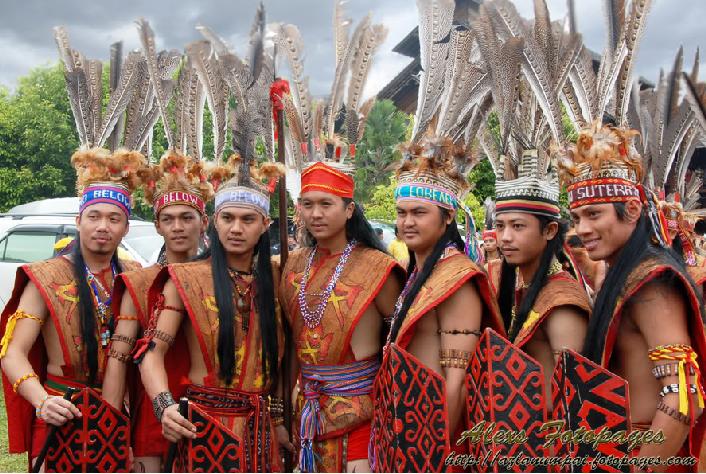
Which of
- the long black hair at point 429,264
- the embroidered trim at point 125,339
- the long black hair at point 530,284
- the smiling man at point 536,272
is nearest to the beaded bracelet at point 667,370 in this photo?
the smiling man at point 536,272

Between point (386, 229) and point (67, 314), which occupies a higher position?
point (386, 229)

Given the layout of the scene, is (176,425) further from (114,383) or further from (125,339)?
(125,339)

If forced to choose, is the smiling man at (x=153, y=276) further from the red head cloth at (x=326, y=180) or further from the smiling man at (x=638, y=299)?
the smiling man at (x=638, y=299)

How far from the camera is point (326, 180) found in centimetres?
336

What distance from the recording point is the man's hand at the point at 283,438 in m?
3.29

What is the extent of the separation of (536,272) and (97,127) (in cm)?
278

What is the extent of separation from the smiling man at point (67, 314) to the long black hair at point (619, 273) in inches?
90.5

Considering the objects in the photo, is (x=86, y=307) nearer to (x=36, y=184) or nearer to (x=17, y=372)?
(x=17, y=372)

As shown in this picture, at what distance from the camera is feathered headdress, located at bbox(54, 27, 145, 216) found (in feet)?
11.7

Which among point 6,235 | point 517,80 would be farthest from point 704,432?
point 6,235

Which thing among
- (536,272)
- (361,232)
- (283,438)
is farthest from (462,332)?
(283,438)

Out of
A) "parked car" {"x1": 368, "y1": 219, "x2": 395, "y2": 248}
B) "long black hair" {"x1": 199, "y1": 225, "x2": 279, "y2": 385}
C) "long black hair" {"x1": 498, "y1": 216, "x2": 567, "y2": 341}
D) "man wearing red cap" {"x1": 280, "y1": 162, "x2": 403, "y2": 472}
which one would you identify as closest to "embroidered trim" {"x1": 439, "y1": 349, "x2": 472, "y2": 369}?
"long black hair" {"x1": 498, "y1": 216, "x2": 567, "y2": 341}

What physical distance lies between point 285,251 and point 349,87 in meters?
1.00

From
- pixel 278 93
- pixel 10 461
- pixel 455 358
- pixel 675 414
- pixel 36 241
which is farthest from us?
pixel 36 241
